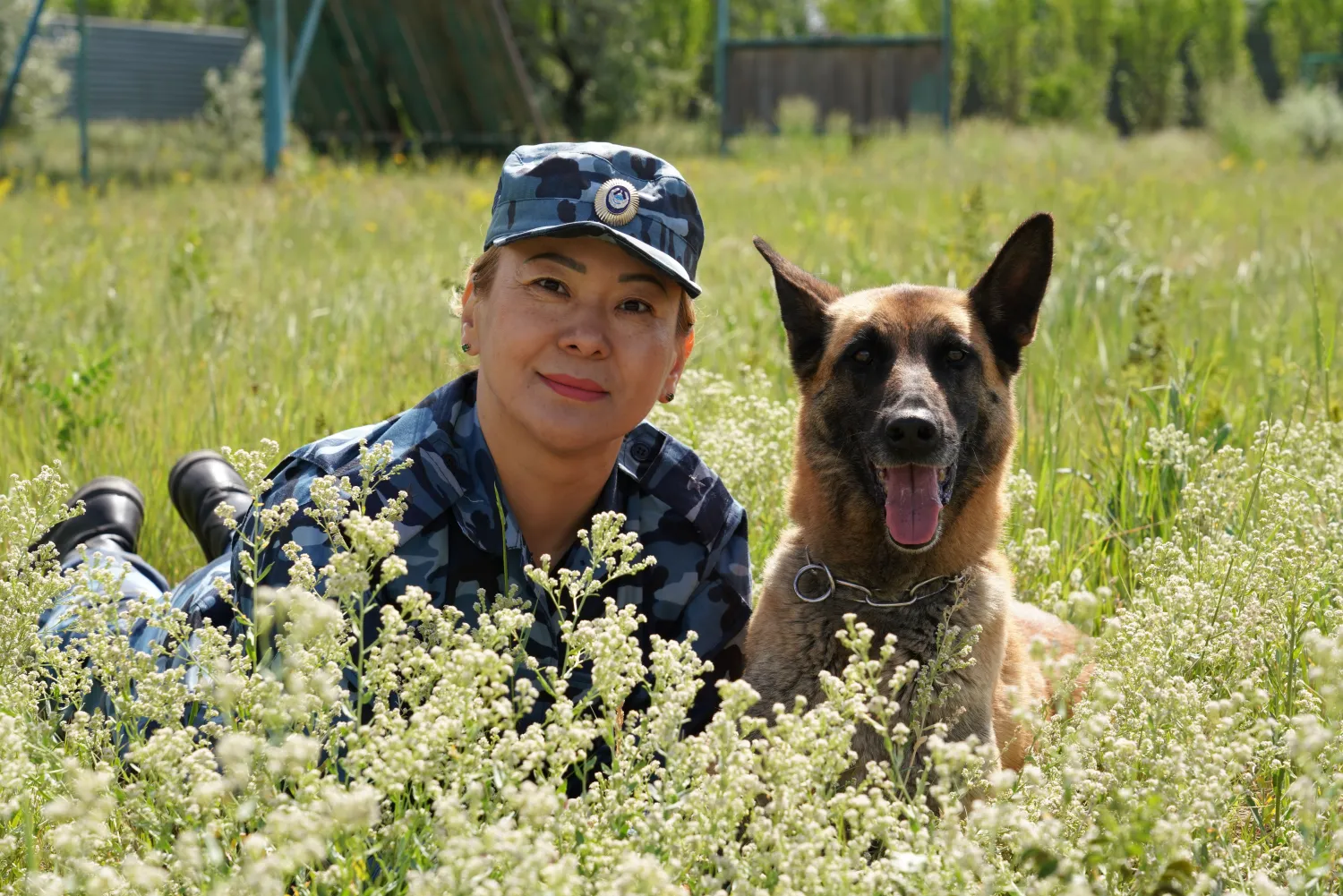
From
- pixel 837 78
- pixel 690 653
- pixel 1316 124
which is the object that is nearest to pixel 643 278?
pixel 690 653

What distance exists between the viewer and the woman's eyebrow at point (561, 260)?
2.86 m

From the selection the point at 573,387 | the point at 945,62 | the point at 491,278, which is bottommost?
the point at 573,387

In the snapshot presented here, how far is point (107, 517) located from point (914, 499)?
2553 mm

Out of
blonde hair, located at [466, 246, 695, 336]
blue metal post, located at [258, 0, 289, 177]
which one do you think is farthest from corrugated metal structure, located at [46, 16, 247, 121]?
blonde hair, located at [466, 246, 695, 336]

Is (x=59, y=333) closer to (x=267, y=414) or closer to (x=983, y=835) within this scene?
(x=267, y=414)

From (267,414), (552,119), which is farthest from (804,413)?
(552,119)

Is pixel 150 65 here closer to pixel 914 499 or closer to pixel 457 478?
pixel 457 478

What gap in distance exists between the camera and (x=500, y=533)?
3031mm

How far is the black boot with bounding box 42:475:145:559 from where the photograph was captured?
3.92 metres

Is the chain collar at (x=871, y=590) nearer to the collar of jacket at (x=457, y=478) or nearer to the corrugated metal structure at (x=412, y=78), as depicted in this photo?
the collar of jacket at (x=457, y=478)

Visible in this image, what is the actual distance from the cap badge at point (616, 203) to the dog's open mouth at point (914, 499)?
0.89 m

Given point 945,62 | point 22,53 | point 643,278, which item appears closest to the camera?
point 643,278

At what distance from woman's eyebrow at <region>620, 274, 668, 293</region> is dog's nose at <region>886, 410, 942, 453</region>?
0.64m

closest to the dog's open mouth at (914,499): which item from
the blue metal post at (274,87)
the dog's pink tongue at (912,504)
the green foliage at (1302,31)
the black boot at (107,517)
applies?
the dog's pink tongue at (912,504)
